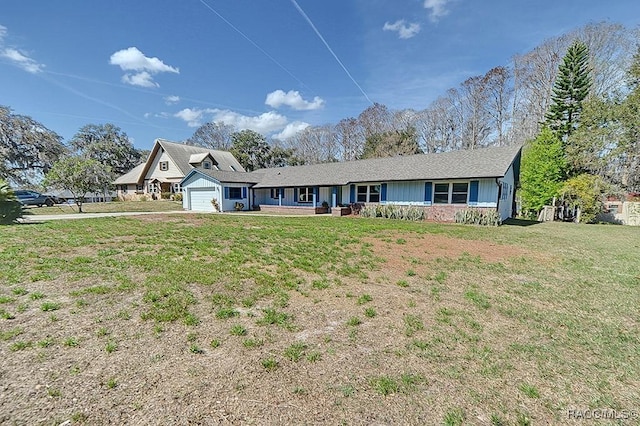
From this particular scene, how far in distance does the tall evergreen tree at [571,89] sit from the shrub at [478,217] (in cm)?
1253

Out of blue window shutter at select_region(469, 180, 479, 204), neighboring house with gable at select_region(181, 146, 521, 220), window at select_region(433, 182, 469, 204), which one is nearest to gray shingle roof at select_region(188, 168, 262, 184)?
neighboring house with gable at select_region(181, 146, 521, 220)

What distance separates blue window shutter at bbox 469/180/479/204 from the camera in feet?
53.1

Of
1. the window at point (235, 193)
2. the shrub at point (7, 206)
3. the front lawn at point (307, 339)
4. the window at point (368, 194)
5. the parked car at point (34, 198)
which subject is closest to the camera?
the front lawn at point (307, 339)

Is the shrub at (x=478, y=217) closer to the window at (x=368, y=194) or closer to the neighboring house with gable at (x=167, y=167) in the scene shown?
the window at (x=368, y=194)

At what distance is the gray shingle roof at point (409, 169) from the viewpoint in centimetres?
1628

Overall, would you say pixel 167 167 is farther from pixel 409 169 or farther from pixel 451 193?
pixel 451 193

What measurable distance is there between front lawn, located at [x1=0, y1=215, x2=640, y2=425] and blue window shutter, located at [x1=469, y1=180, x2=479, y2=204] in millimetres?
9822

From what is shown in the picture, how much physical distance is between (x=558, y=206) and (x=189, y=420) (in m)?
25.3

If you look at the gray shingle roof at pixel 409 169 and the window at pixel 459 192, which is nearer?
the gray shingle roof at pixel 409 169

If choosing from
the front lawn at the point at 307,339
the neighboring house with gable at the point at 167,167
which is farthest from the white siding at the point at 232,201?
the front lawn at the point at 307,339

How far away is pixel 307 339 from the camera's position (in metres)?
3.49

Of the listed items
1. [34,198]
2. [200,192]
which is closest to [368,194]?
[200,192]

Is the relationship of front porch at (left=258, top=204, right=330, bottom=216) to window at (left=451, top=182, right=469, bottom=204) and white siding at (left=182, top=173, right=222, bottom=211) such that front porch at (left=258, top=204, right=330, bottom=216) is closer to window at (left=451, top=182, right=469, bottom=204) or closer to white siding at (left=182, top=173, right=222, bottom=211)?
white siding at (left=182, top=173, right=222, bottom=211)

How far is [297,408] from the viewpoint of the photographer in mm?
2357
